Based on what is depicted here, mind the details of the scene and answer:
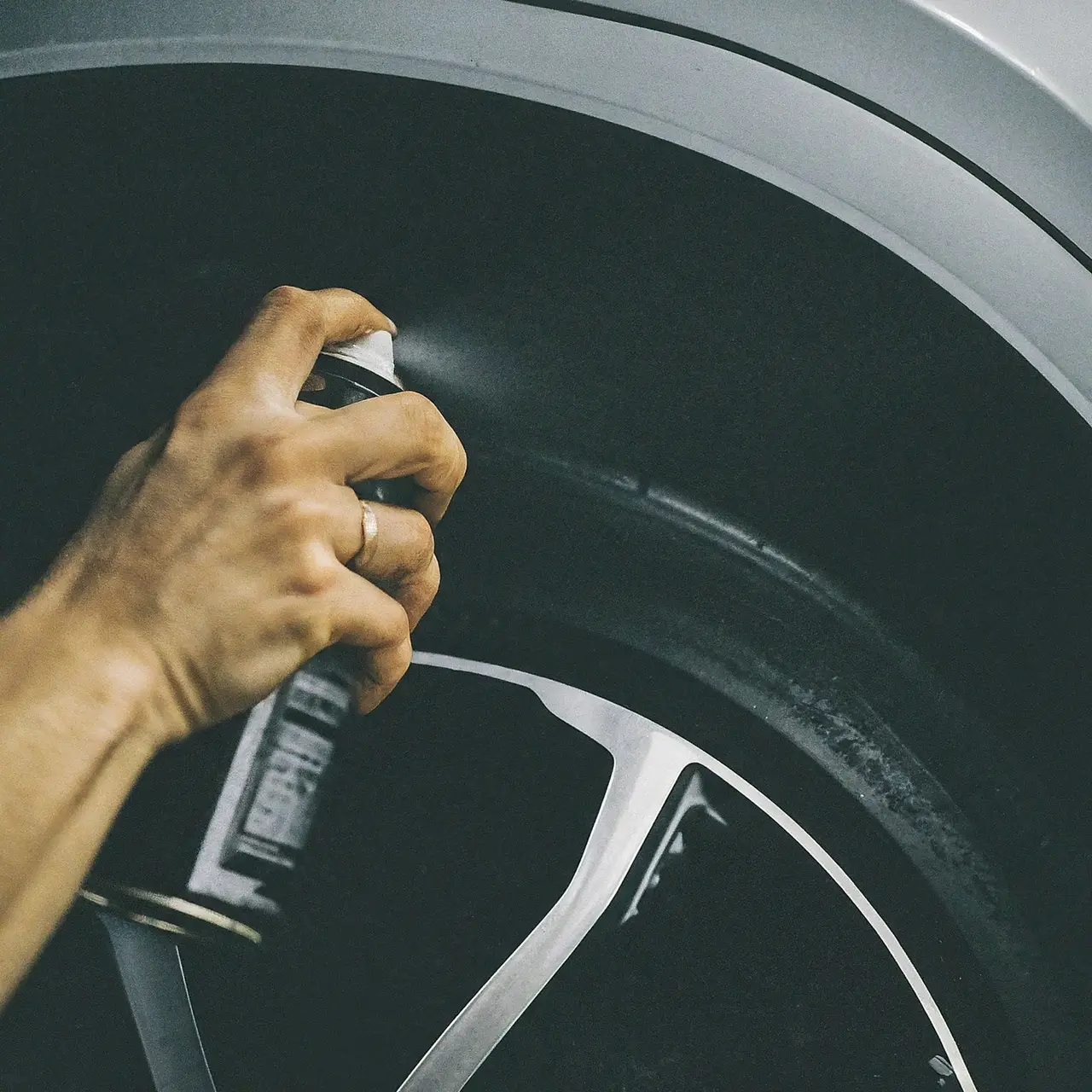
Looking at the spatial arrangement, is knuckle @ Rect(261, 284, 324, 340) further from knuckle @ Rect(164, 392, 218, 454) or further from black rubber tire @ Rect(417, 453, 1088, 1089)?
black rubber tire @ Rect(417, 453, 1088, 1089)

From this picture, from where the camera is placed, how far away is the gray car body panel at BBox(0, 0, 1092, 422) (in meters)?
0.53

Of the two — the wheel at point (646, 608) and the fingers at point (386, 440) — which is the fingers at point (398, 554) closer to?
the fingers at point (386, 440)

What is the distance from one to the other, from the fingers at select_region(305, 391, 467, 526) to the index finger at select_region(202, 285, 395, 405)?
3 centimetres

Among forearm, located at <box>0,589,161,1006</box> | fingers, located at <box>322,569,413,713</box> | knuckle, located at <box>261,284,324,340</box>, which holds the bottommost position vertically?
forearm, located at <box>0,589,161,1006</box>

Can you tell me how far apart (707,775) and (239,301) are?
48 centimetres

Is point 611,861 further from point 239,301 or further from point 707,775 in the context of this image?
point 239,301

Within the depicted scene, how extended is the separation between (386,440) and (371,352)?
8 cm

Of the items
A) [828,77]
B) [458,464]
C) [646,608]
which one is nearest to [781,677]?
[646,608]

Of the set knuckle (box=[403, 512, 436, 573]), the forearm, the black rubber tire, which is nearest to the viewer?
the forearm

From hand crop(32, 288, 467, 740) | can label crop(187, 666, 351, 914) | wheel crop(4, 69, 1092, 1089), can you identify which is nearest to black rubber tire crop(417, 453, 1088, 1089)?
wheel crop(4, 69, 1092, 1089)

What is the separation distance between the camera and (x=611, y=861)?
69 cm

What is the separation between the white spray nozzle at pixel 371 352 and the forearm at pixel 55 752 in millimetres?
204

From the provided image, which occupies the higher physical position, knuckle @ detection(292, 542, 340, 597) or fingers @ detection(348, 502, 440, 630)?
fingers @ detection(348, 502, 440, 630)

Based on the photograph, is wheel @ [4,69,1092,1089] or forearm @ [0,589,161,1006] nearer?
forearm @ [0,589,161,1006]
